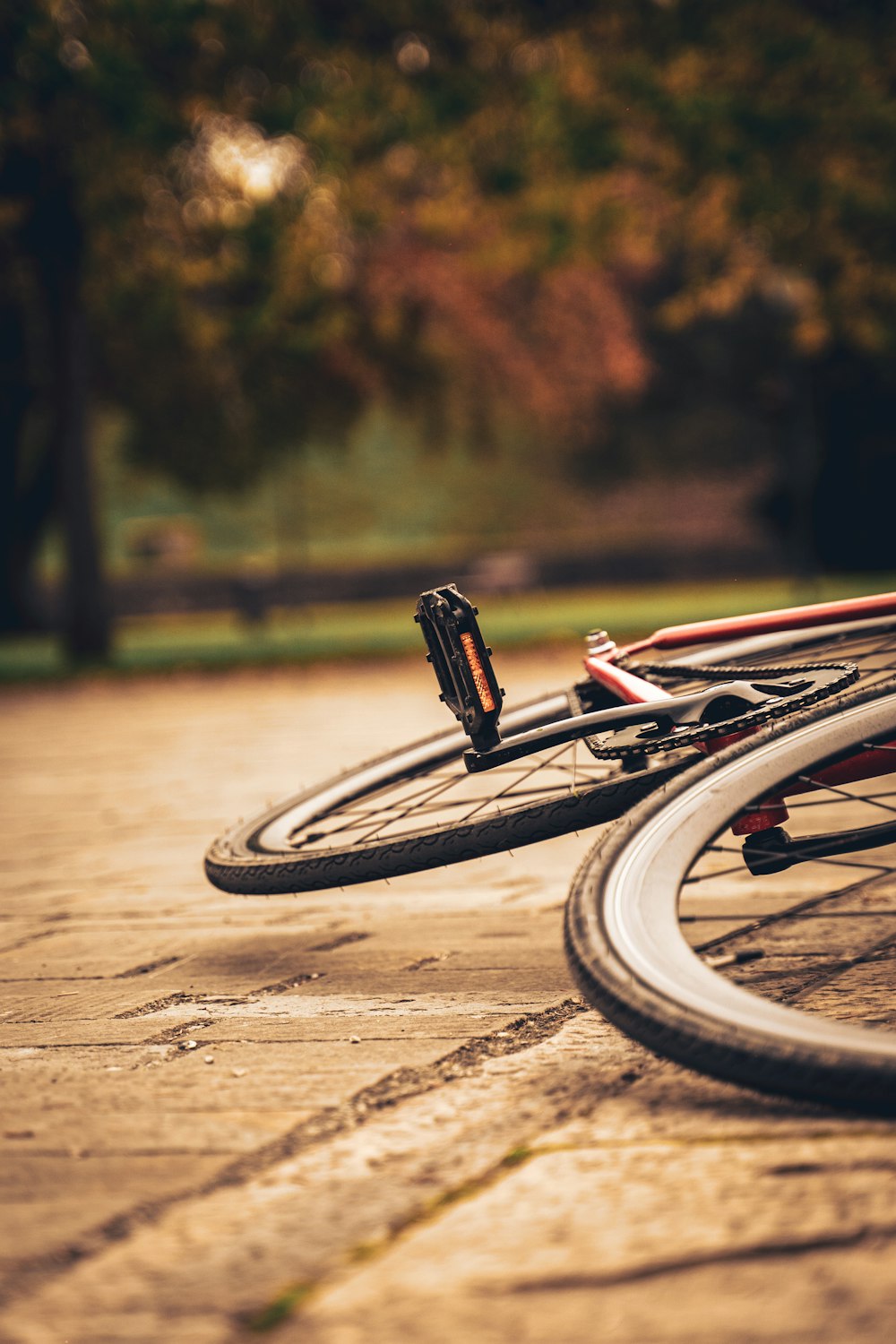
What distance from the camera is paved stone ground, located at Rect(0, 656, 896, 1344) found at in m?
1.90

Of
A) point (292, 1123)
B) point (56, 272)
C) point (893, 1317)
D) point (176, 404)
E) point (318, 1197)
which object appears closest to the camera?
point (893, 1317)

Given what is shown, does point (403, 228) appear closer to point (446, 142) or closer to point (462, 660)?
point (446, 142)

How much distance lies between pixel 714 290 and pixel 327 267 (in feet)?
17.6

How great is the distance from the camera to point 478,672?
11.6ft

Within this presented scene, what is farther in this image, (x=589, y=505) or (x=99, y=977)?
(x=589, y=505)

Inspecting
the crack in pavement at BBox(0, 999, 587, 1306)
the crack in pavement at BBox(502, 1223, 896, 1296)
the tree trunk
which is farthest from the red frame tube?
the tree trunk

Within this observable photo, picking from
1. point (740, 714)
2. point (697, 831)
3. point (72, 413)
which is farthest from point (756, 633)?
point (72, 413)

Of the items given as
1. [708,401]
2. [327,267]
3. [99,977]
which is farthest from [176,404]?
[708,401]

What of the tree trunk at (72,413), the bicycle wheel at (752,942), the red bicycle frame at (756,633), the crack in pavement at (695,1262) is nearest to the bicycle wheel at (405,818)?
the red bicycle frame at (756,633)

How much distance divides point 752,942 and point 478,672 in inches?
35.7

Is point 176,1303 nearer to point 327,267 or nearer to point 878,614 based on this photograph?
point 878,614

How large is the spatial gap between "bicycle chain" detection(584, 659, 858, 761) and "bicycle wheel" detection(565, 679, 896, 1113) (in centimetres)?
17

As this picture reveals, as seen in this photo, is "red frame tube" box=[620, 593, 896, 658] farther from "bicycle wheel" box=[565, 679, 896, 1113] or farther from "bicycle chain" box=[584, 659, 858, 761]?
"bicycle wheel" box=[565, 679, 896, 1113]

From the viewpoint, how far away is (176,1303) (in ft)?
6.40
